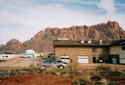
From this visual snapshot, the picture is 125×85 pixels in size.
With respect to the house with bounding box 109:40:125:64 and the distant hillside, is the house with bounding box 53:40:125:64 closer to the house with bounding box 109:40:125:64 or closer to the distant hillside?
the house with bounding box 109:40:125:64

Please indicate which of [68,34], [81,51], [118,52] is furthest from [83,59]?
[68,34]

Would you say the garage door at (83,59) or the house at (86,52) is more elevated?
the house at (86,52)

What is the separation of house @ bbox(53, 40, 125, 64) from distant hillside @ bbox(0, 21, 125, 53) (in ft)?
344

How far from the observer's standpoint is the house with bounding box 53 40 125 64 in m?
38.0

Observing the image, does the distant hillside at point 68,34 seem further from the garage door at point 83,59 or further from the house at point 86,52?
the garage door at point 83,59

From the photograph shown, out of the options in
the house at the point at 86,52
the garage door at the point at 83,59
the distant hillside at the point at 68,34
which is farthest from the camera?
the distant hillside at the point at 68,34

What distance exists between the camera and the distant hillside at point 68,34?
15150 centimetres

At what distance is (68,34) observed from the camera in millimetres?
182500

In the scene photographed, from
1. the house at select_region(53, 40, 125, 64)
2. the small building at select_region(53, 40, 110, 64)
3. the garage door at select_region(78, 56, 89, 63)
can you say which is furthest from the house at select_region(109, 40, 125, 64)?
the garage door at select_region(78, 56, 89, 63)

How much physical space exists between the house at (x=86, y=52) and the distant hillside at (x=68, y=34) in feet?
344

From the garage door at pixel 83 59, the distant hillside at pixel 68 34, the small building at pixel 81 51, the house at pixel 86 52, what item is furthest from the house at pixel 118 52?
the distant hillside at pixel 68 34

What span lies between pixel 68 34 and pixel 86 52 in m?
144

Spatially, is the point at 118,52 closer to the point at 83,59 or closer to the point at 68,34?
the point at 83,59

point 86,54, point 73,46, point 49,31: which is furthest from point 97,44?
point 49,31
